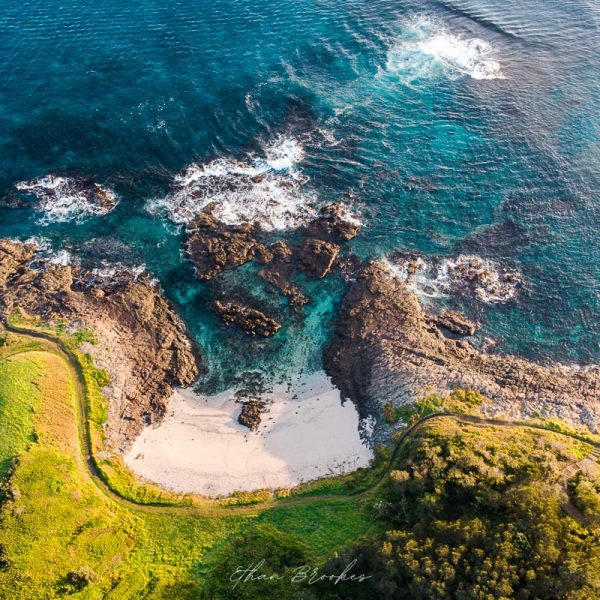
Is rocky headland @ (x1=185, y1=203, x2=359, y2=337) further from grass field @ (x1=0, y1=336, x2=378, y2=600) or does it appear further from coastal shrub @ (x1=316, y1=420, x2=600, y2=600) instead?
coastal shrub @ (x1=316, y1=420, x2=600, y2=600)

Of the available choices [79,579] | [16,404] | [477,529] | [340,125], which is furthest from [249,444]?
[340,125]

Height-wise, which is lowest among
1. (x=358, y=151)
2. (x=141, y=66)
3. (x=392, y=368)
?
(x=392, y=368)

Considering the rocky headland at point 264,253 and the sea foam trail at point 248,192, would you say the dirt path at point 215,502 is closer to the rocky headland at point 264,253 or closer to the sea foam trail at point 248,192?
the rocky headland at point 264,253

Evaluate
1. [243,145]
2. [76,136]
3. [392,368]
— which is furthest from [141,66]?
[392,368]

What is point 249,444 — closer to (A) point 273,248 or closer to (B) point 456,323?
(A) point 273,248

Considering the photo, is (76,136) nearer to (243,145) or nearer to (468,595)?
(243,145)
